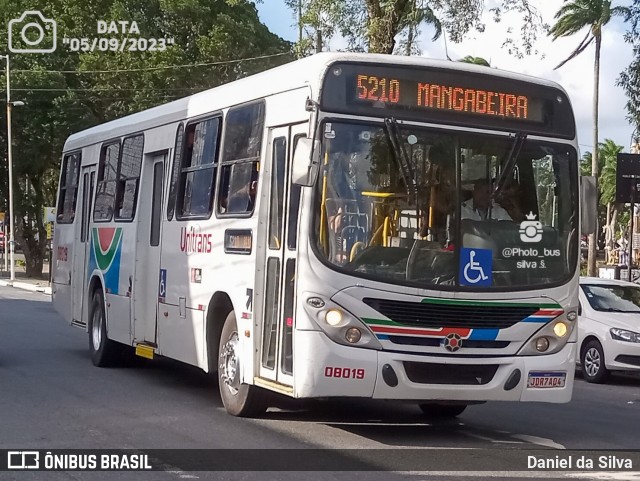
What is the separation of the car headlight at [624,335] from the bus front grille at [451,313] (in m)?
6.84

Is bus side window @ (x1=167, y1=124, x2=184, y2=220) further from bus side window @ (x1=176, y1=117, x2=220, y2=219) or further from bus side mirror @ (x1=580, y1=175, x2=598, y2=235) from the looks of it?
bus side mirror @ (x1=580, y1=175, x2=598, y2=235)

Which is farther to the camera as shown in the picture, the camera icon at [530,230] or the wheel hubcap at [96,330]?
the wheel hubcap at [96,330]

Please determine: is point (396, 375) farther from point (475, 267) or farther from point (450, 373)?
point (475, 267)

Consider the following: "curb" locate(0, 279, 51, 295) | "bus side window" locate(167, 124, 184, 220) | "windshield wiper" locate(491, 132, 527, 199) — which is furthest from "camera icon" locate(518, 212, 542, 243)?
"curb" locate(0, 279, 51, 295)

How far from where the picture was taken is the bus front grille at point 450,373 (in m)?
9.02

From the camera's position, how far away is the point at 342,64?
30.1ft

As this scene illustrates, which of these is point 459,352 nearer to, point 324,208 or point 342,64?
point 324,208

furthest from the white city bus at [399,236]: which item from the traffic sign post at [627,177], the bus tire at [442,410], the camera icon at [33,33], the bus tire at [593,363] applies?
the camera icon at [33,33]

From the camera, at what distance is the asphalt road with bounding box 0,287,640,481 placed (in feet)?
27.7

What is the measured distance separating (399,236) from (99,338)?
23.2ft

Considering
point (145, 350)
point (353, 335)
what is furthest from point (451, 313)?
point (145, 350)

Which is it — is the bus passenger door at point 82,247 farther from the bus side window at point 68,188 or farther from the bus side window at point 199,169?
the bus side window at point 199,169

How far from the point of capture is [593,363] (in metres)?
16.1

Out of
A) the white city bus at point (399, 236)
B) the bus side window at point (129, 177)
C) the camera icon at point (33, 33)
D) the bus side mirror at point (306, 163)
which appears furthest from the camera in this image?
the camera icon at point (33, 33)
